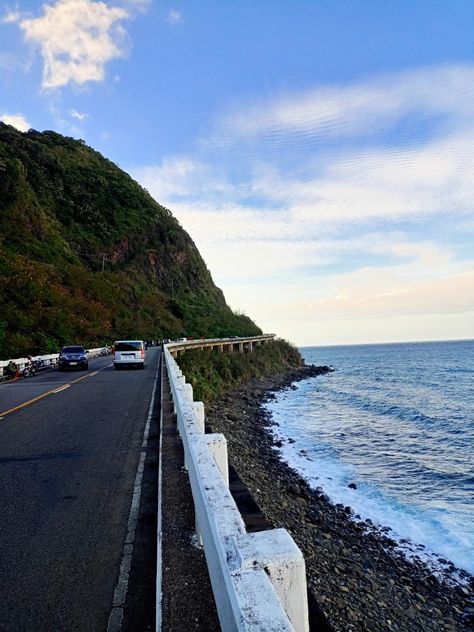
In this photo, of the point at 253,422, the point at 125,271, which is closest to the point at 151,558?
the point at 253,422

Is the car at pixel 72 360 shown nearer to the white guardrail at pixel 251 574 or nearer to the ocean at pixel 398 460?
the ocean at pixel 398 460

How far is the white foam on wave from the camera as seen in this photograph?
9273 mm

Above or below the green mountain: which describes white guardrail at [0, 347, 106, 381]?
below

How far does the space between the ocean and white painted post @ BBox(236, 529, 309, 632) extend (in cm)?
866

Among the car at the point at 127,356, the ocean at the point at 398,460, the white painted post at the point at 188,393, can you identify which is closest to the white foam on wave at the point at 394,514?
the ocean at the point at 398,460

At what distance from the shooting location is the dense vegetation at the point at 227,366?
27031 millimetres

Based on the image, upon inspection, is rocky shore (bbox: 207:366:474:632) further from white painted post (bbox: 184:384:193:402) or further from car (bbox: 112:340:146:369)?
car (bbox: 112:340:146:369)

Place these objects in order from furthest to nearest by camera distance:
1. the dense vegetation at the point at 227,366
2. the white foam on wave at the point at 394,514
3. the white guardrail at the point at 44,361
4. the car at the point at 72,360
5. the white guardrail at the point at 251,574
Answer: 1. the dense vegetation at the point at 227,366
2. the car at the point at 72,360
3. the white guardrail at the point at 44,361
4. the white foam on wave at the point at 394,514
5. the white guardrail at the point at 251,574

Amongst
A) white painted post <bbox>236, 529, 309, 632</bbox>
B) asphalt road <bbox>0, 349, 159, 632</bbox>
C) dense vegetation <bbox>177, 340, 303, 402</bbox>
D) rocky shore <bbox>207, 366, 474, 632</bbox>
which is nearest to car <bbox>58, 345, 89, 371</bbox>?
dense vegetation <bbox>177, 340, 303, 402</bbox>

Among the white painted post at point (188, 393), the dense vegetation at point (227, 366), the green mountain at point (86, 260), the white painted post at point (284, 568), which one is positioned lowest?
the dense vegetation at point (227, 366)

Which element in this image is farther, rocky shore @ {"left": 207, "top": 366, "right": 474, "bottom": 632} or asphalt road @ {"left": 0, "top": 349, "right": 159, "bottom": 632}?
rocky shore @ {"left": 207, "top": 366, "right": 474, "bottom": 632}

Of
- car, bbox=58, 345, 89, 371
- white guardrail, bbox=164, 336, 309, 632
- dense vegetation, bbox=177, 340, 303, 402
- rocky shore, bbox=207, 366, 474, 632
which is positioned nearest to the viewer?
white guardrail, bbox=164, 336, 309, 632

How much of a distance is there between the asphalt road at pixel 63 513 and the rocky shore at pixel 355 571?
1.97 meters

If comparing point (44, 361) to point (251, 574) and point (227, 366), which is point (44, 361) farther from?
point (251, 574)
